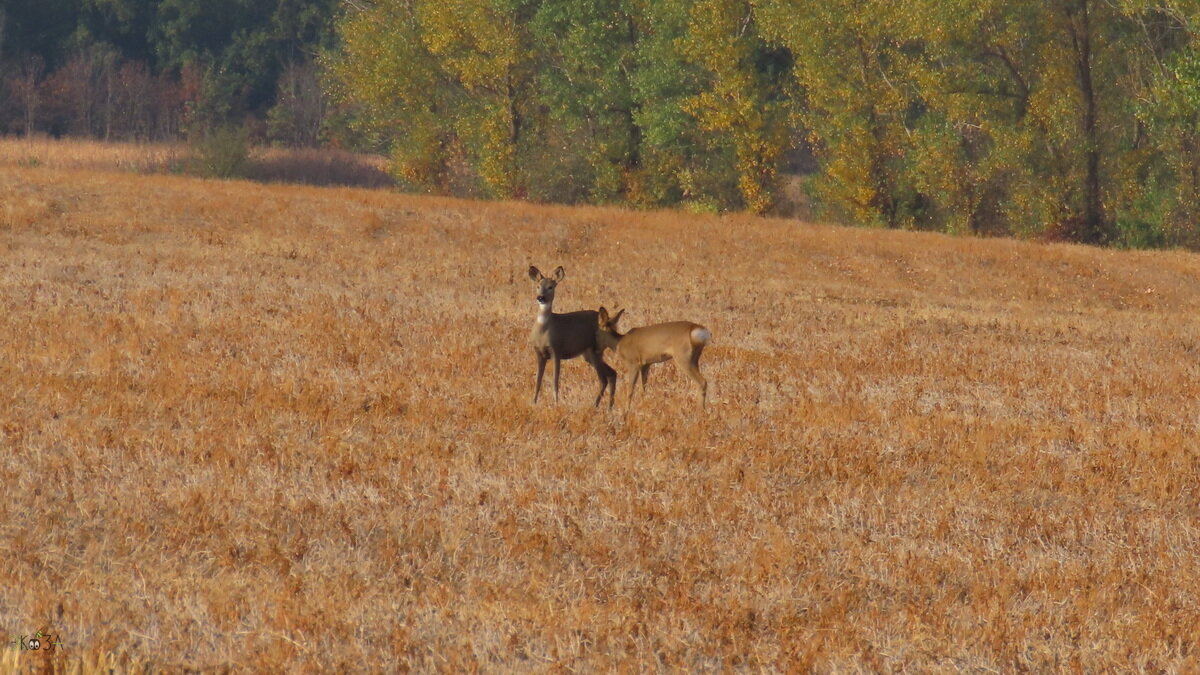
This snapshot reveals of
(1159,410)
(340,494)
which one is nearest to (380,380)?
(340,494)

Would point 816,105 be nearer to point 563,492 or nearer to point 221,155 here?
point 221,155

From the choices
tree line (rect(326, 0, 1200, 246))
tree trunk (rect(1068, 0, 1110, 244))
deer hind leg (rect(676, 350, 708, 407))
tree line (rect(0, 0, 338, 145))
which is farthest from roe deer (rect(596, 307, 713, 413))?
tree line (rect(0, 0, 338, 145))

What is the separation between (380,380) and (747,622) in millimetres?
7984

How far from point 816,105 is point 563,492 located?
3652 cm

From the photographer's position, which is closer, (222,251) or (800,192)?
(222,251)

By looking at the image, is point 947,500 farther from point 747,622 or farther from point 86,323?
point 86,323

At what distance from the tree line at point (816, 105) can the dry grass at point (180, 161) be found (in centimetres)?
388

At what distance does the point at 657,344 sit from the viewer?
538 inches

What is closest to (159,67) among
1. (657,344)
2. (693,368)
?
Answer: (657,344)

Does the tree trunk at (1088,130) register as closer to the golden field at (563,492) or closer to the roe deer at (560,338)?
the golden field at (563,492)

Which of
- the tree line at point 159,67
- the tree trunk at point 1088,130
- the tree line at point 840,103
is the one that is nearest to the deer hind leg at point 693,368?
the tree line at point 840,103

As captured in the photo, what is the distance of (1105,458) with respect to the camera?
39.2 feet

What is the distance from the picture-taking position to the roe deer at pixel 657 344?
1349 centimetres

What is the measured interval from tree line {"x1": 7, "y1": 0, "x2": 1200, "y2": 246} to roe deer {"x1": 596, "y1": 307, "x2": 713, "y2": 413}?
2411 centimetres
